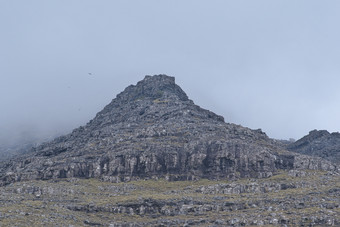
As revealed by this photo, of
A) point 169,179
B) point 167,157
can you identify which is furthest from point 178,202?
point 167,157

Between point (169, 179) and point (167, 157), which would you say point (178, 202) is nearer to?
point (169, 179)

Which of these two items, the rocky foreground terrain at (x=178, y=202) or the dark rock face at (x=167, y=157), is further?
the dark rock face at (x=167, y=157)

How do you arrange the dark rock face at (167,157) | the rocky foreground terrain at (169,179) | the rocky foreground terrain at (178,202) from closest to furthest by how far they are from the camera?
the rocky foreground terrain at (178,202), the rocky foreground terrain at (169,179), the dark rock face at (167,157)

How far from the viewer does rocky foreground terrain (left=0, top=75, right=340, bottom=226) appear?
111 m

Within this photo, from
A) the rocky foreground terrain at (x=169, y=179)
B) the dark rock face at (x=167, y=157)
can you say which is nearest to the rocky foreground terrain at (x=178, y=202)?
the rocky foreground terrain at (x=169, y=179)

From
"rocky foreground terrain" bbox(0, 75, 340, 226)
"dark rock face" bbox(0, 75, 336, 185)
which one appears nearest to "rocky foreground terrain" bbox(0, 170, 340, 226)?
"rocky foreground terrain" bbox(0, 75, 340, 226)

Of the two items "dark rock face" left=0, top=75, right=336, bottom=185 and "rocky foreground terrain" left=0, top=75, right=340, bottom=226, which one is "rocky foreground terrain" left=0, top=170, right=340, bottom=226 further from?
"dark rock face" left=0, top=75, right=336, bottom=185

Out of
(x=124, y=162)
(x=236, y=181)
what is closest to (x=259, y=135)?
(x=236, y=181)

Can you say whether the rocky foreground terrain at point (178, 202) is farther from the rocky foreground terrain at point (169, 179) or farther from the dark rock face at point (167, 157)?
the dark rock face at point (167, 157)

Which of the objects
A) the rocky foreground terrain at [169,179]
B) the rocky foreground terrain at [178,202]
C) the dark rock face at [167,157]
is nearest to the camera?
the rocky foreground terrain at [178,202]

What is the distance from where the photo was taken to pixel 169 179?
146000 millimetres

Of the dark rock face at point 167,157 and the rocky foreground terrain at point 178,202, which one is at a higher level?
the dark rock face at point 167,157

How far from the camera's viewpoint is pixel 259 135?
179000 mm

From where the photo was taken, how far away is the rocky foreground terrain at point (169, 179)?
363ft
